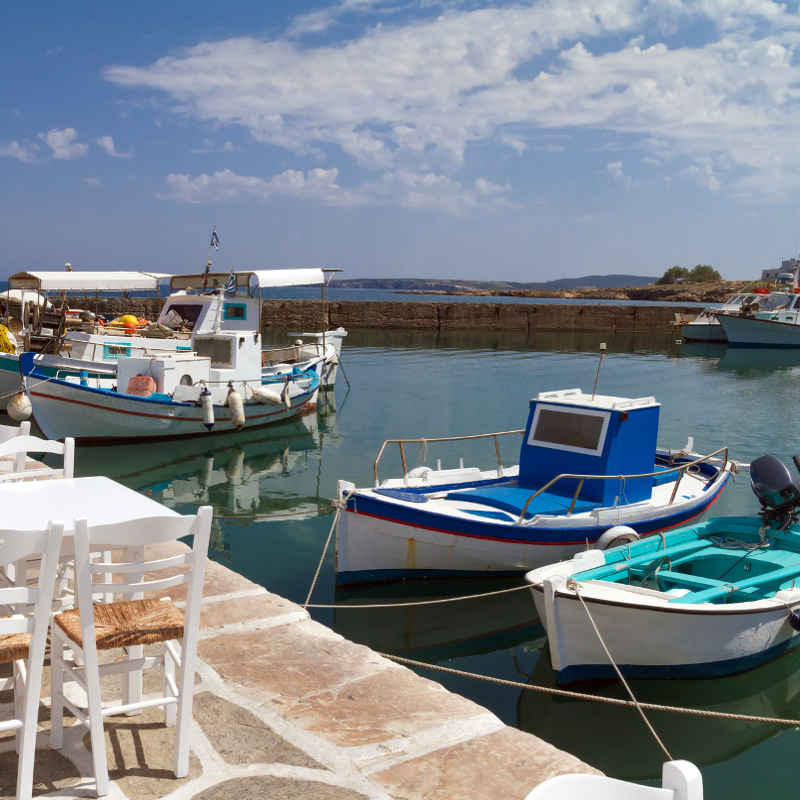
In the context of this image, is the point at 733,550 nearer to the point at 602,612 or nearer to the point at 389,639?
the point at 602,612

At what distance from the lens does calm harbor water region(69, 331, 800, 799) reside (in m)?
6.08

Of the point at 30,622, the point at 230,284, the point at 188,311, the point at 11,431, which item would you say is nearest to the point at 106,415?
the point at 188,311

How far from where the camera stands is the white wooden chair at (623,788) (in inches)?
60.3

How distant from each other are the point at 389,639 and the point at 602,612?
2460mm

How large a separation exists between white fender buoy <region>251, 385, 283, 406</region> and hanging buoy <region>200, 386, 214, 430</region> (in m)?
1.53

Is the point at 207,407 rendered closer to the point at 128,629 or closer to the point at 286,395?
the point at 286,395

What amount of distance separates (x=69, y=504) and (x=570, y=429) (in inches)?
277

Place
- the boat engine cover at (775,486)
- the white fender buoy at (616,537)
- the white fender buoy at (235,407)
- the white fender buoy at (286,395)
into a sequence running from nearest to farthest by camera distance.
→ the boat engine cover at (775,486)
the white fender buoy at (616,537)
the white fender buoy at (235,407)
the white fender buoy at (286,395)

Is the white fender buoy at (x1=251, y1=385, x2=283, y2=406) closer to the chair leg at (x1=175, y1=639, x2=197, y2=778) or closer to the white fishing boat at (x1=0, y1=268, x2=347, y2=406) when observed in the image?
the white fishing boat at (x1=0, y1=268, x2=347, y2=406)

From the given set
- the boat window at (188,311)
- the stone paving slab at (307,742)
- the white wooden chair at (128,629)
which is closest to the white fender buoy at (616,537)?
the stone paving slab at (307,742)

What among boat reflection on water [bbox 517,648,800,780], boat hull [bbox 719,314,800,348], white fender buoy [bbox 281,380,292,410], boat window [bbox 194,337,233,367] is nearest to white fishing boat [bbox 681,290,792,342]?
boat hull [bbox 719,314,800,348]

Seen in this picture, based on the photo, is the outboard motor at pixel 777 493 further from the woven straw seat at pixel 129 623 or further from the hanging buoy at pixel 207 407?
the hanging buoy at pixel 207 407

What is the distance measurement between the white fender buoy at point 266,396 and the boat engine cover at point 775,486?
12.0m

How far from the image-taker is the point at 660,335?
4834 cm
